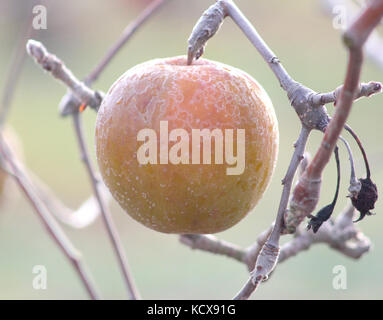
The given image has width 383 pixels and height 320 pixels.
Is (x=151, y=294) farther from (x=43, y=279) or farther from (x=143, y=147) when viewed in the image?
(x=143, y=147)

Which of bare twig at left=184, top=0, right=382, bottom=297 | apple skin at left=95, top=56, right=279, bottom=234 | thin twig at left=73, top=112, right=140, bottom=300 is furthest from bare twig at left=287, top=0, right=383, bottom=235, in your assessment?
thin twig at left=73, top=112, right=140, bottom=300

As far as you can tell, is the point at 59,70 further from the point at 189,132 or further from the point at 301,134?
the point at 301,134

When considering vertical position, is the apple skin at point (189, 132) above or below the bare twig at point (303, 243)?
above

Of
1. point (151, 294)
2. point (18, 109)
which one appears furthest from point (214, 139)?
point (18, 109)

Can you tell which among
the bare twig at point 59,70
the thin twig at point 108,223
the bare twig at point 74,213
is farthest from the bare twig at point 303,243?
Answer: the bare twig at point 74,213

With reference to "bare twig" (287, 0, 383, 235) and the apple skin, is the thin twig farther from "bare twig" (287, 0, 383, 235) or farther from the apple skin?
"bare twig" (287, 0, 383, 235)

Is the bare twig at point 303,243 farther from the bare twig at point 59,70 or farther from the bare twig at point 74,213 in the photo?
the bare twig at point 74,213
